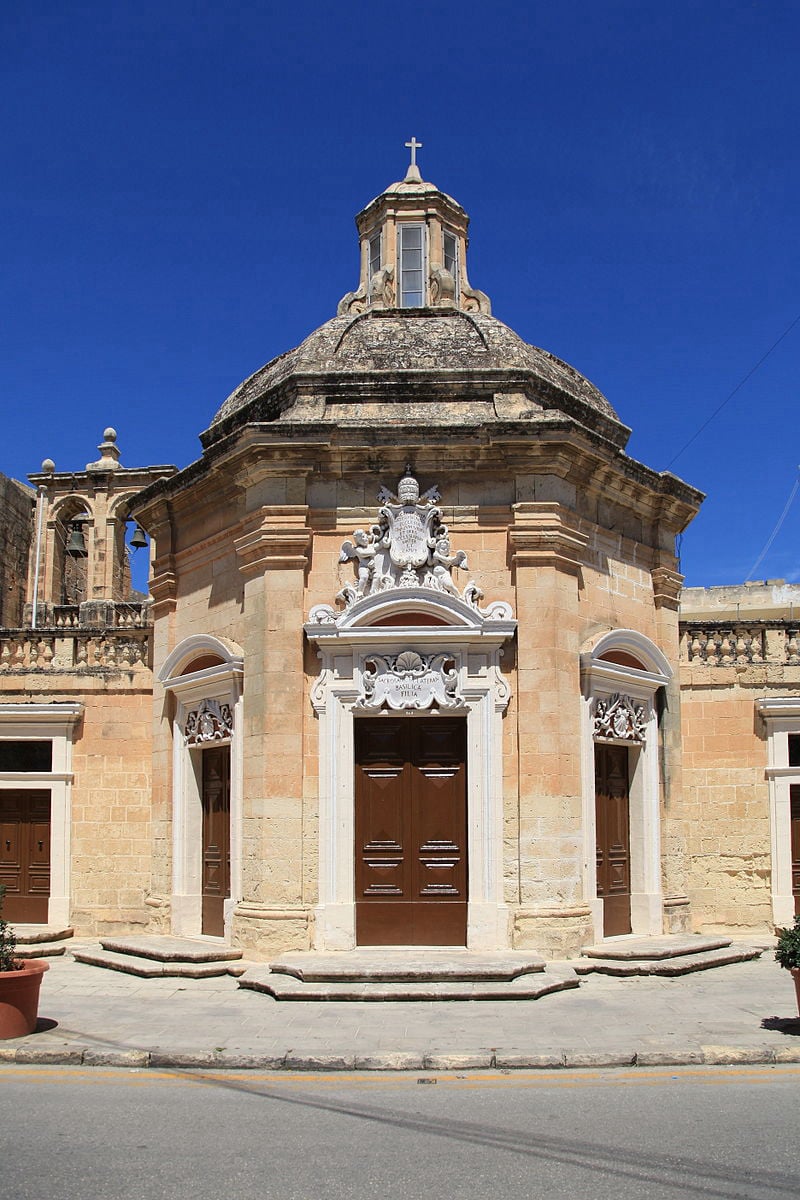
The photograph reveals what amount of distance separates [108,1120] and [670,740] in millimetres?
9954

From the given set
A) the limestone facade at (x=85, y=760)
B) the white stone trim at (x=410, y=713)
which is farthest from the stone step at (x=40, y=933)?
the white stone trim at (x=410, y=713)

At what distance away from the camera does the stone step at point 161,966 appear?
12539mm

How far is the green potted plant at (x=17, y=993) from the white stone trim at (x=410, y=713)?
3834 millimetres

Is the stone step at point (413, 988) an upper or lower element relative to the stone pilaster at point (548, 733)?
lower

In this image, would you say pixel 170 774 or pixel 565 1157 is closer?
pixel 565 1157

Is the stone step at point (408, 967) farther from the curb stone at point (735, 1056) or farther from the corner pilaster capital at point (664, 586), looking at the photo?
the corner pilaster capital at point (664, 586)

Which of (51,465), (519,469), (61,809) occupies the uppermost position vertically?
(51,465)

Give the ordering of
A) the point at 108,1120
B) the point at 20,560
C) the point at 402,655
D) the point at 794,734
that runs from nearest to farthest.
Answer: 1. the point at 108,1120
2. the point at 402,655
3. the point at 794,734
4. the point at 20,560

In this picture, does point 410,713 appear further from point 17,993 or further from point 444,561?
point 17,993

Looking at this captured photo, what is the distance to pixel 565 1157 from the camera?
21.1ft

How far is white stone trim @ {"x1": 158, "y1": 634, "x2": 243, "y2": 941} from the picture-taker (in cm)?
1384

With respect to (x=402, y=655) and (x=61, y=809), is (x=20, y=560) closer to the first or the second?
(x=61, y=809)

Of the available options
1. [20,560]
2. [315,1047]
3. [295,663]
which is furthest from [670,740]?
[20,560]

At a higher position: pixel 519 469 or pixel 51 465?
pixel 51 465
